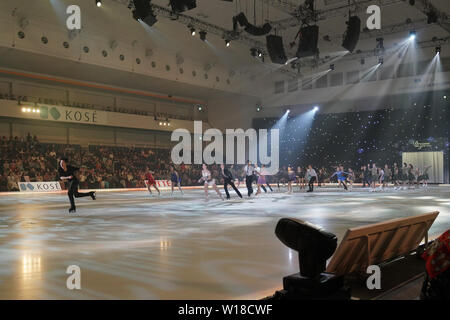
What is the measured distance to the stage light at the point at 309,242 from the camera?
3254mm

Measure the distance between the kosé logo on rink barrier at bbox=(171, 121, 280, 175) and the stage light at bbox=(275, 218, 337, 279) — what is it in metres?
36.5

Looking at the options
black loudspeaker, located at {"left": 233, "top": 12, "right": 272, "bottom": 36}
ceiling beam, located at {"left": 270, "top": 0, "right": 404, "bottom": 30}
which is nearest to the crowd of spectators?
ceiling beam, located at {"left": 270, "top": 0, "right": 404, "bottom": 30}

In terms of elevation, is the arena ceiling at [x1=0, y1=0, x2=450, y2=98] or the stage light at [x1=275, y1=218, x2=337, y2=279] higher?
the arena ceiling at [x1=0, y1=0, x2=450, y2=98]

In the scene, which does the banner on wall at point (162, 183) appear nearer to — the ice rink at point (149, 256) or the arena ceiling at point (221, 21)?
the arena ceiling at point (221, 21)

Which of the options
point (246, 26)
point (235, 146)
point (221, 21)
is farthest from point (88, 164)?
point (246, 26)

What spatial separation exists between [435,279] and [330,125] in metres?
37.7

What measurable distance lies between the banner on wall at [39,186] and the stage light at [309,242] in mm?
24812

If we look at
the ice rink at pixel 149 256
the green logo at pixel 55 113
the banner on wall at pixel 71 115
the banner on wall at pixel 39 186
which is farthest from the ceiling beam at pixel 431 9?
the green logo at pixel 55 113

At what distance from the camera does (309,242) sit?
328cm

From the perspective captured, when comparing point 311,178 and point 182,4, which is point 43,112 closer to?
point 311,178

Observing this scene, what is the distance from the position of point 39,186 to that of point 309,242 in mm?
25346

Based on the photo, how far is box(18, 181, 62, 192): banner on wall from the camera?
82.3 ft

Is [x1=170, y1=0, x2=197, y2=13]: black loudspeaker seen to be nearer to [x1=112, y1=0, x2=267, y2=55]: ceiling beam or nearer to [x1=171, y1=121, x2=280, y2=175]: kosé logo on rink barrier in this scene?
[x1=112, y1=0, x2=267, y2=55]: ceiling beam
